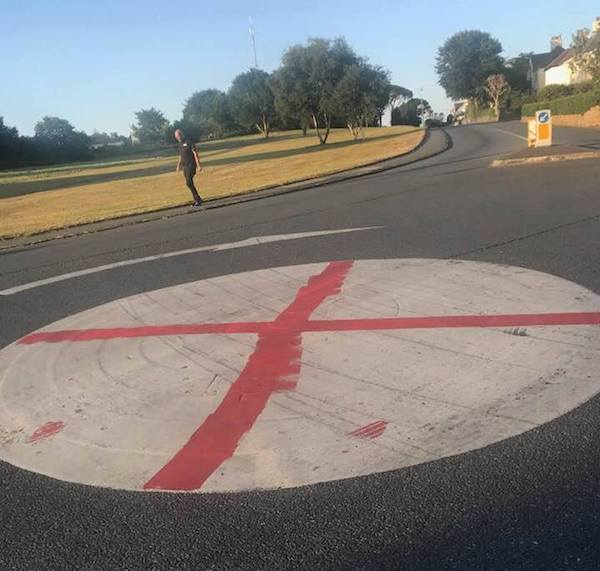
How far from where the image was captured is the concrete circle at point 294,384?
3.51 metres

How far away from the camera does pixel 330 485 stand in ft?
10.4

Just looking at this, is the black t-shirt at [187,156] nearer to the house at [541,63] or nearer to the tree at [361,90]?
the tree at [361,90]

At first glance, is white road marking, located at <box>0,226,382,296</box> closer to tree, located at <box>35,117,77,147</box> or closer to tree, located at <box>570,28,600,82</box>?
tree, located at <box>570,28,600,82</box>

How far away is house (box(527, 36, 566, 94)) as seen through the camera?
100312 millimetres

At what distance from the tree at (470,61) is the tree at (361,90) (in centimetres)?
5676

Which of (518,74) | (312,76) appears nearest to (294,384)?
(312,76)

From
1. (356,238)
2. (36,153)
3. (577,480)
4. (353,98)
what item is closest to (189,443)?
(577,480)

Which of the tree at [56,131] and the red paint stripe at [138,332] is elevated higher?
the tree at [56,131]

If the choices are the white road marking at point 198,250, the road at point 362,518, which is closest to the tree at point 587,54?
the white road marking at point 198,250

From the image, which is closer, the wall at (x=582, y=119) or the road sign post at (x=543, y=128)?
the road sign post at (x=543, y=128)

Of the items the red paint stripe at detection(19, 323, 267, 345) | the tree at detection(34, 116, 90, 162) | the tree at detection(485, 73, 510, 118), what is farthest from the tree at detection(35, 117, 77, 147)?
the red paint stripe at detection(19, 323, 267, 345)

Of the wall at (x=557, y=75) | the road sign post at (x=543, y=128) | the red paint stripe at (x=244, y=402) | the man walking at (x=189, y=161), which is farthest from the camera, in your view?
→ the wall at (x=557, y=75)

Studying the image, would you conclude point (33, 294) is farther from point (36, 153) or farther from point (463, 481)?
point (36, 153)

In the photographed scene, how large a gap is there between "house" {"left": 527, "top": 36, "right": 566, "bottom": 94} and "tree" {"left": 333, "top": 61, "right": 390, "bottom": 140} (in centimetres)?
5445
